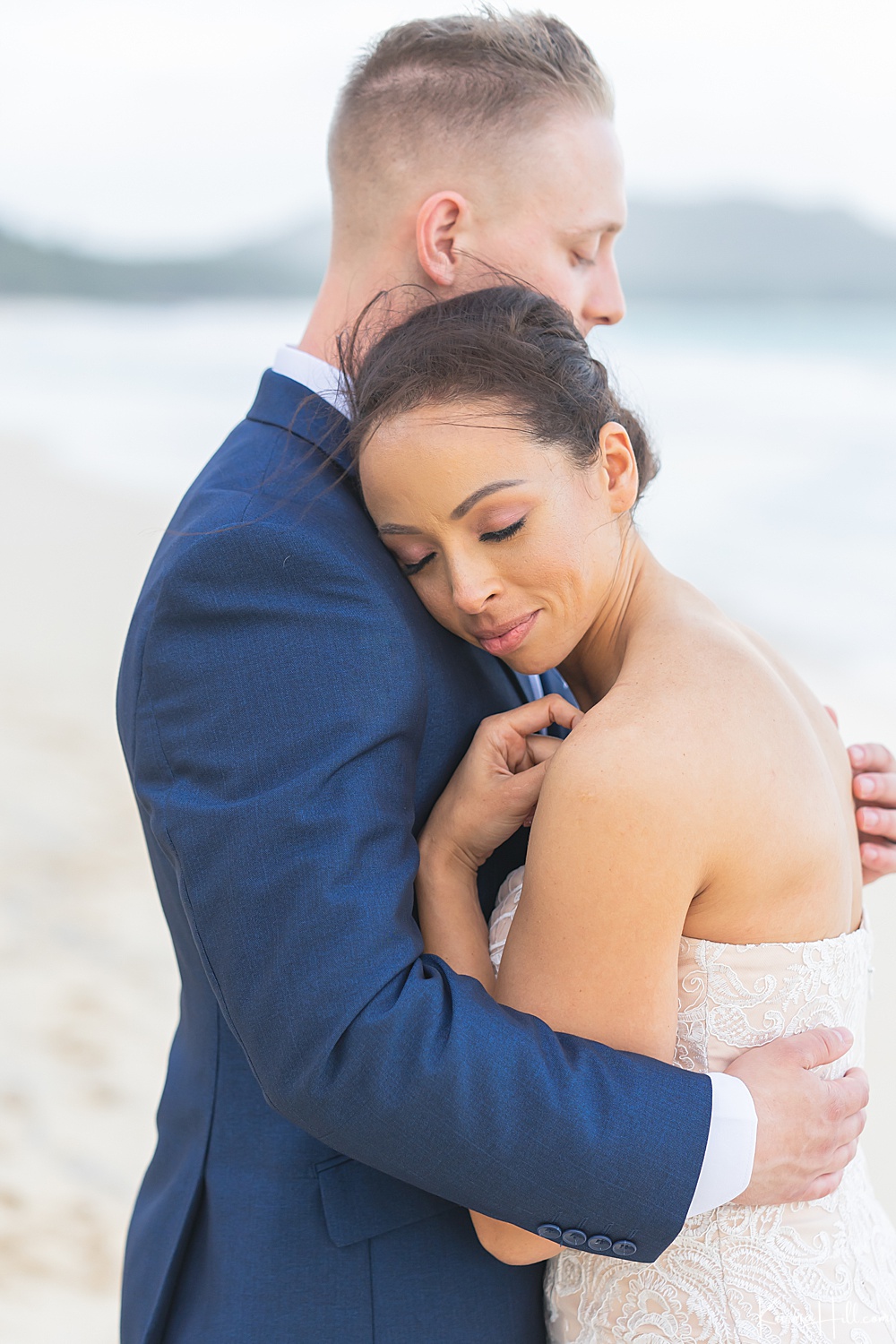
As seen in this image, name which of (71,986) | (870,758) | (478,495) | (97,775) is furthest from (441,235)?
(97,775)

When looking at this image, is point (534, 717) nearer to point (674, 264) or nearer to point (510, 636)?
point (510, 636)

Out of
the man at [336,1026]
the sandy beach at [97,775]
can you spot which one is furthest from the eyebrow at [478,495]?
the sandy beach at [97,775]

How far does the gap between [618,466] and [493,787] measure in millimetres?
494

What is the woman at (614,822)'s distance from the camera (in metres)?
1.36

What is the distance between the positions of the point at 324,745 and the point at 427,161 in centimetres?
107

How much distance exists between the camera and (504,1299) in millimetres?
1568

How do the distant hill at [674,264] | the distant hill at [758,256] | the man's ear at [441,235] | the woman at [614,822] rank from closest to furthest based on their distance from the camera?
the woman at [614,822] < the man's ear at [441,235] < the distant hill at [758,256] < the distant hill at [674,264]

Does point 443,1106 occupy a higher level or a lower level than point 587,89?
lower

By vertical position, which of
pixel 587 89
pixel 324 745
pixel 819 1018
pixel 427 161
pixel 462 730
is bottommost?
pixel 819 1018

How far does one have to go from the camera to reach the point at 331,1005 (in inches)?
48.9

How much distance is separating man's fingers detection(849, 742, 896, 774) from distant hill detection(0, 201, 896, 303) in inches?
983

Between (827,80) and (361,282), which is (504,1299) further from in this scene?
(827,80)

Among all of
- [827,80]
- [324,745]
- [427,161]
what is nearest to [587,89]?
[427,161]

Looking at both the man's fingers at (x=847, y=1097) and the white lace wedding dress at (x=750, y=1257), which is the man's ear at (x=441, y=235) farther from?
the man's fingers at (x=847, y=1097)
